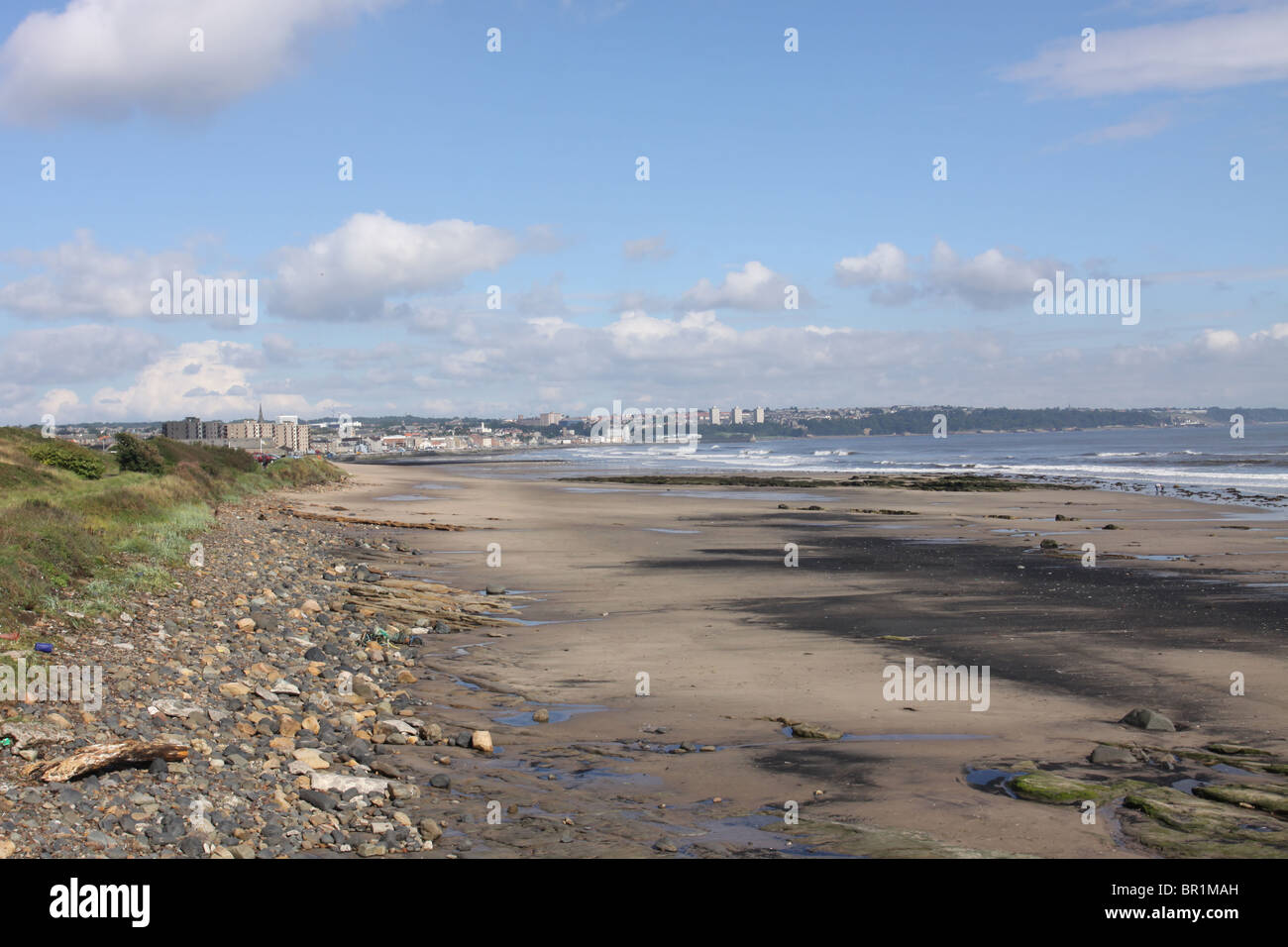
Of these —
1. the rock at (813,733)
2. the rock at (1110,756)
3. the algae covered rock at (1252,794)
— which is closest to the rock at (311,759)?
the rock at (813,733)

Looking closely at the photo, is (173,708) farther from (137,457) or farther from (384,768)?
(137,457)

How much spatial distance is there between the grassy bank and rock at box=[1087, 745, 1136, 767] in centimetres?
1131

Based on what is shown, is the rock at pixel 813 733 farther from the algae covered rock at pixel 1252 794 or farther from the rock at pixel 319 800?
the rock at pixel 319 800

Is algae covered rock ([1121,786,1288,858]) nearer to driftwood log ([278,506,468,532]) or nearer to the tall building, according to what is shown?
driftwood log ([278,506,468,532])

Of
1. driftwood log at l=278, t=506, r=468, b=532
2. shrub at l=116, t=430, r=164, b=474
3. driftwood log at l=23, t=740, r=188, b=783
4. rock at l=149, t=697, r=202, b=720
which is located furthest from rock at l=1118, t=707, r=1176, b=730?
shrub at l=116, t=430, r=164, b=474

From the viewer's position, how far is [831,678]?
12812 mm

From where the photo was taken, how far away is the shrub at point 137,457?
123ft

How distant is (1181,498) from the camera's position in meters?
45.9

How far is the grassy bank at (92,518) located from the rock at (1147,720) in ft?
40.1

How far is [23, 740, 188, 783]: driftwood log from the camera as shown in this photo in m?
6.91

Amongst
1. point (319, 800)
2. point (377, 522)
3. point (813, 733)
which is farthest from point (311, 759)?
point (377, 522)

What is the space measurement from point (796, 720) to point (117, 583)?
969 cm
